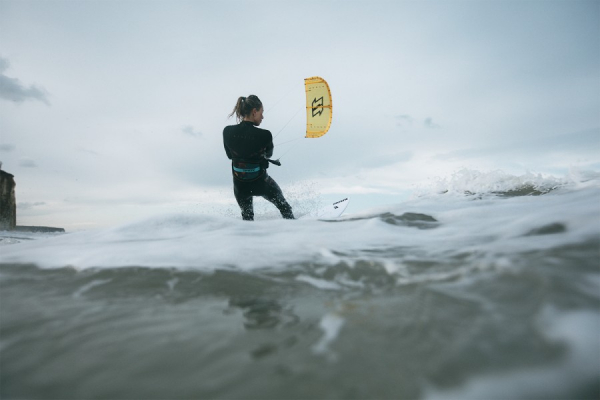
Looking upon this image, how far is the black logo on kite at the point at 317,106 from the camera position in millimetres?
8594

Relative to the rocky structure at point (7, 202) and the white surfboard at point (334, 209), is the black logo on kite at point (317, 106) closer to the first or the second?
the white surfboard at point (334, 209)

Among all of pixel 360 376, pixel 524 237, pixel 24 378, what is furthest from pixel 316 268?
pixel 24 378

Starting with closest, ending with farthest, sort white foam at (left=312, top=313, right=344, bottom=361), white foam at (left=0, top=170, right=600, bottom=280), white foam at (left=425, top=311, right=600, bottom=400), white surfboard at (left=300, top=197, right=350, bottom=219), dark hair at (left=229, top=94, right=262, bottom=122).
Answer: white foam at (left=425, top=311, right=600, bottom=400) < white foam at (left=312, top=313, right=344, bottom=361) < white foam at (left=0, top=170, right=600, bottom=280) < dark hair at (left=229, top=94, right=262, bottom=122) < white surfboard at (left=300, top=197, right=350, bottom=219)

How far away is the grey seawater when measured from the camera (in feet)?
2.69

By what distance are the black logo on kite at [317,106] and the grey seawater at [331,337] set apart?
7.44 metres

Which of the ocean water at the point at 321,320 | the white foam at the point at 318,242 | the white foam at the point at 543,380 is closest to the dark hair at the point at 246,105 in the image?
the white foam at the point at 318,242

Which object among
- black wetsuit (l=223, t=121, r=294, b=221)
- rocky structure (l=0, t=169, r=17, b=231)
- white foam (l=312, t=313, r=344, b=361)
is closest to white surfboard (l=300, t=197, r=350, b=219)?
black wetsuit (l=223, t=121, r=294, b=221)

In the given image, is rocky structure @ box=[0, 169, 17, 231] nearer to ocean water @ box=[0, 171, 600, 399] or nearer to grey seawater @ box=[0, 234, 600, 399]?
ocean water @ box=[0, 171, 600, 399]

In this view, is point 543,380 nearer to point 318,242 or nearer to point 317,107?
point 318,242

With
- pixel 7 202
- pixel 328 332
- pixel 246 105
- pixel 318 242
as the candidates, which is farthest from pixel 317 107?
pixel 7 202

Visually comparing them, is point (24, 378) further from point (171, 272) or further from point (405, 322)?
point (405, 322)

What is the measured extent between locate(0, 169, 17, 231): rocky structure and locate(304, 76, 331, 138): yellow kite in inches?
496

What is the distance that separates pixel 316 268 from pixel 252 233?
48.6 inches

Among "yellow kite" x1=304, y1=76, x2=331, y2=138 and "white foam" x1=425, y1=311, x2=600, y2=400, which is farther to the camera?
"yellow kite" x1=304, y1=76, x2=331, y2=138
